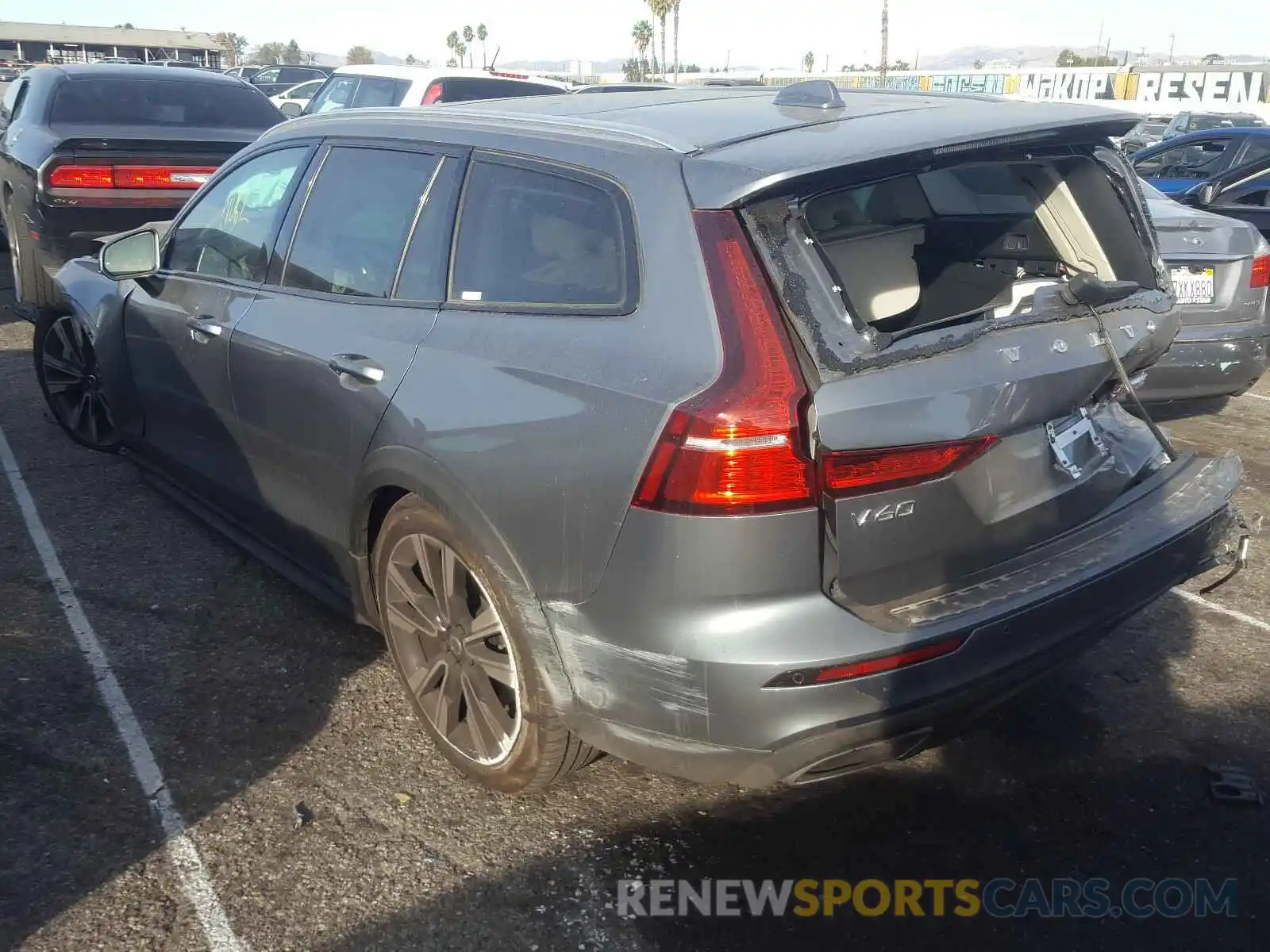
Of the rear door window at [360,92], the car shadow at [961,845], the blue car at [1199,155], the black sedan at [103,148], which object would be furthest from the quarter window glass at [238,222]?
the blue car at [1199,155]

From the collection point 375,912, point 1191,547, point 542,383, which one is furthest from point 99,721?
point 1191,547

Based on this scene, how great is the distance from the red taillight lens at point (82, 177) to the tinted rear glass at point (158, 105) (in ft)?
3.65

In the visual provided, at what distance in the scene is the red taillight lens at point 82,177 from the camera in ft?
24.2

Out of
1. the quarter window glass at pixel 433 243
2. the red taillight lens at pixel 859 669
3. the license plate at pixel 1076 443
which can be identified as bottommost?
the red taillight lens at pixel 859 669

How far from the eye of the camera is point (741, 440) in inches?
93.4

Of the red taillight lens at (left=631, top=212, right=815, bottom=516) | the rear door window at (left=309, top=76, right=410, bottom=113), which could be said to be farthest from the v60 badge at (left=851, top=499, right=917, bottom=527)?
the rear door window at (left=309, top=76, right=410, bottom=113)

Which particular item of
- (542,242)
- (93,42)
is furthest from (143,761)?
(93,42)

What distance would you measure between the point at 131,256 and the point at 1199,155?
33.5 feet

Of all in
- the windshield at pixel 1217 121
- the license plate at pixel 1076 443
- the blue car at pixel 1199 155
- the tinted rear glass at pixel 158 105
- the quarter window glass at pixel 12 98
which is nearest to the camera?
the license plate at pixel 1076 443

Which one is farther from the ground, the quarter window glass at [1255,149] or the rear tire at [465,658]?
the quarter window glass at [1255,149]

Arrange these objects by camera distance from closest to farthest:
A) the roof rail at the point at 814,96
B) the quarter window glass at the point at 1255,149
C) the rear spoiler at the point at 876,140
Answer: the rear spoiler at the point at 876,140 → the roof rail at the point at 814,96 → the quarter window glass at the point at 1255,149

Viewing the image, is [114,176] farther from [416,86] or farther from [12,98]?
[416,86]

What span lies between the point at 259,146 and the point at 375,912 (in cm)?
276

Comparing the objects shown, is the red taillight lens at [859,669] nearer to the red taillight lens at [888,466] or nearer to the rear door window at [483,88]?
the red taillight lens at [888,466]
